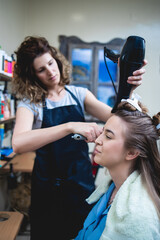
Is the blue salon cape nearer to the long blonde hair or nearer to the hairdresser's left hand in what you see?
the long blonde hair

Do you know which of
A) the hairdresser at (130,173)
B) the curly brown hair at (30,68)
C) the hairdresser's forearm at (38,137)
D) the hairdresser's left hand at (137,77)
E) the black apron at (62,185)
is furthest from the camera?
the black apron at (62,185)

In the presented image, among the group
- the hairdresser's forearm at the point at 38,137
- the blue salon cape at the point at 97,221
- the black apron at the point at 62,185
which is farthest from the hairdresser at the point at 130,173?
the black apron at the point at 62,185

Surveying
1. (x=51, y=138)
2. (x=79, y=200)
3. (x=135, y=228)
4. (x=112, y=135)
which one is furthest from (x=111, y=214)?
(x=79, y=200)

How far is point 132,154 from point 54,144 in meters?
0.58

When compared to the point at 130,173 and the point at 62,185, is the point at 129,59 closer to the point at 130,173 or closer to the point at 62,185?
the point at 130,173

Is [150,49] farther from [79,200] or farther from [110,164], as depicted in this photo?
[79,200]

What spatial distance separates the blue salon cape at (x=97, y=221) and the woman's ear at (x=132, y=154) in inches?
10.9

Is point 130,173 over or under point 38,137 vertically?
under

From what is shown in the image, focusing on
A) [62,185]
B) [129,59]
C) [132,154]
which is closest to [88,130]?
[132,154]

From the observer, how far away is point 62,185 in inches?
56.7

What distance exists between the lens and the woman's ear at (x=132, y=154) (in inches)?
38.4

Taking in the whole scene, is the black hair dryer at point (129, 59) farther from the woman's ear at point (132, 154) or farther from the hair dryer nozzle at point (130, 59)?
the woman's ear at point (132, 154)

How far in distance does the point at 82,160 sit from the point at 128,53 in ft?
2.74

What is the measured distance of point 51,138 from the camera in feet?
3.58
